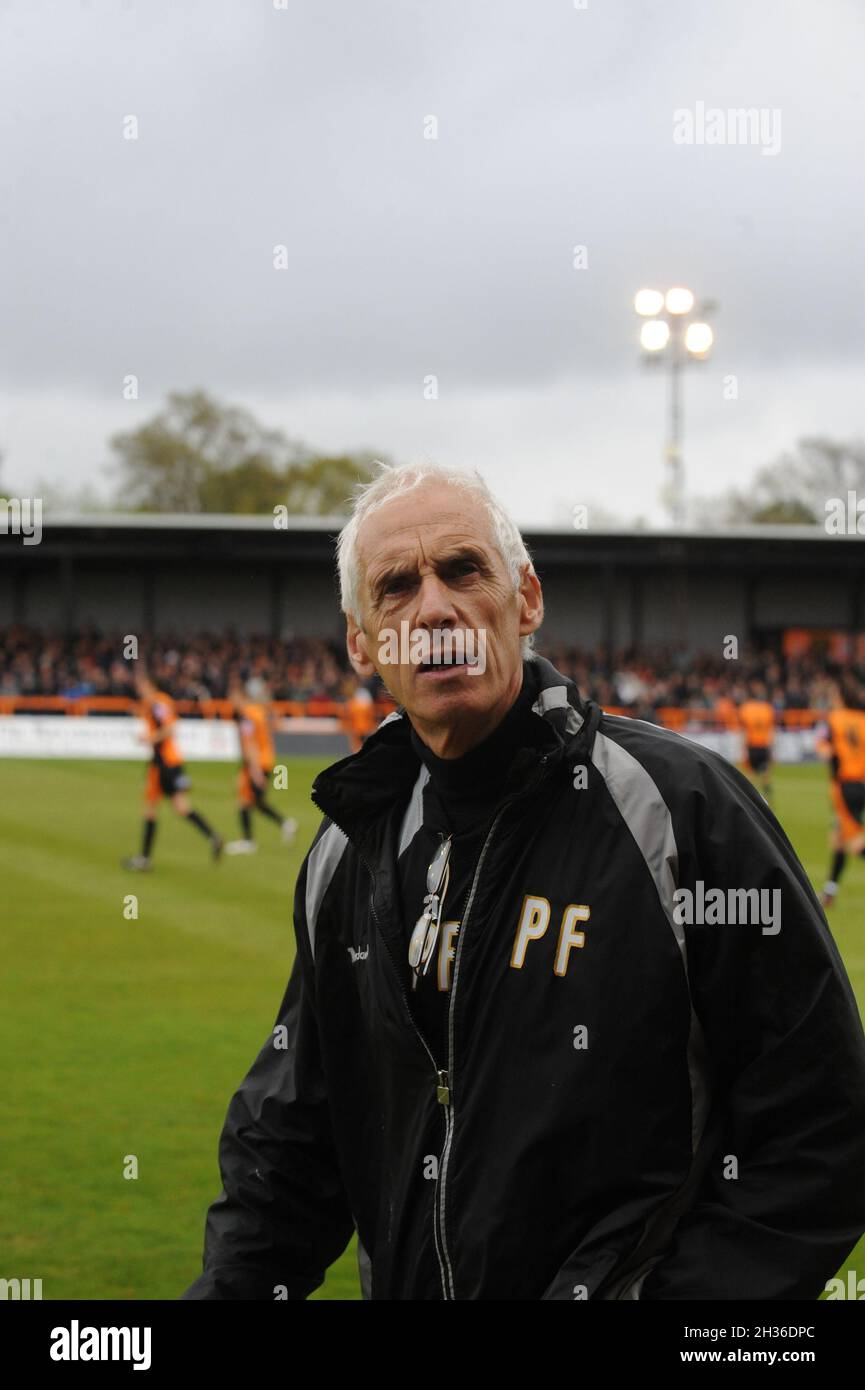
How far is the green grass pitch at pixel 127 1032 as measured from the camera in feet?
19.1

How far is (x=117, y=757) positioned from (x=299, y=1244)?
1191 inches

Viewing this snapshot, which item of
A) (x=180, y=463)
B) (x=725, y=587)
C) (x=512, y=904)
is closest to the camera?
(x=512, y=904)

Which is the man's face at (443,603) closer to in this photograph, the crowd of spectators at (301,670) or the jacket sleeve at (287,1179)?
the jacket sleeve at (287,1179)

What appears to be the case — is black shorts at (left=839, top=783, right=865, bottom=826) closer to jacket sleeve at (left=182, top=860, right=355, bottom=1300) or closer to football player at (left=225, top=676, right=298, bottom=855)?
football player at (left=225, top=676, right=298, bottom=855)

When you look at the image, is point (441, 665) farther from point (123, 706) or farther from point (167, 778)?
point (123, 706)

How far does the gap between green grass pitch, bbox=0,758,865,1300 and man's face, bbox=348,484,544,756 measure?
349cm

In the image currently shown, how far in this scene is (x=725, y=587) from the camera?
4812 cm

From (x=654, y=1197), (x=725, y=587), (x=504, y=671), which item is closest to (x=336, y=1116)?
(x=654, y=1197)

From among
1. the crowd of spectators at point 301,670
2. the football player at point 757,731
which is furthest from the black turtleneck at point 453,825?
the crowd of spectators at point 301,670

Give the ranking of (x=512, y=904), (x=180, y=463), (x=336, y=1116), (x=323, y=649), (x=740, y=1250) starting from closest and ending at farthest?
(x=740, y=1250)
(x=512, y=904)
(x=336, y=1116)
(x=323, y=649)
(x=180, y=463)

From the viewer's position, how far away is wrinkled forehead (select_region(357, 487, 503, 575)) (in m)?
2.42

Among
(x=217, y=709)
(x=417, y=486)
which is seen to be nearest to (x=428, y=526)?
(x=417, y=486)
